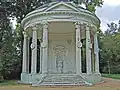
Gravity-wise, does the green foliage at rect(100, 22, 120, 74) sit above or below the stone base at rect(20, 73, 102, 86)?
above

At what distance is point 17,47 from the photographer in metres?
35.6

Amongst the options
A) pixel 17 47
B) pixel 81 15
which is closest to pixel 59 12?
pixel 81 15

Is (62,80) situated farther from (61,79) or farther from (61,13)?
(61,13)

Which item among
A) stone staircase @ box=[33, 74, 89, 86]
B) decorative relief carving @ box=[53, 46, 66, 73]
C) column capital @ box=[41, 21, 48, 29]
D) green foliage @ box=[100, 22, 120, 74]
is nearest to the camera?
stone staircase @ box=[33, 74, 89, 86]

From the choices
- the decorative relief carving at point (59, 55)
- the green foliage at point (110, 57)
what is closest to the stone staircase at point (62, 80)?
the decorative relief carving at point (59, 55)

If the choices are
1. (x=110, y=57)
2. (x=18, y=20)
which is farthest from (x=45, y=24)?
(x=110, y=57)

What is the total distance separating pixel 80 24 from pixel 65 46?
6.47 m

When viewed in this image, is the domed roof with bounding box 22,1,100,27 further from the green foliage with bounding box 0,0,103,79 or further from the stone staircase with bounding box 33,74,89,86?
the green foliage with bounding box 0,0,103,79

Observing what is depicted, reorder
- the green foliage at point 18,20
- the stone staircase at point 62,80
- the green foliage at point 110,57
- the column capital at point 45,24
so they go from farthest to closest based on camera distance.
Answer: the green foliage at point 110,57 < the green foliage at point 18,20 < the column capital at point 45,24 < the stone staircase at point 62,80

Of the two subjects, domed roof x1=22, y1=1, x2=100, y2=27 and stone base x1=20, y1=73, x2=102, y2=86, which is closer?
stone base x1=20, y1=73, x2=102, y2=86

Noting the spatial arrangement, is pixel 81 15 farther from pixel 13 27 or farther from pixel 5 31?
pixel 13 27

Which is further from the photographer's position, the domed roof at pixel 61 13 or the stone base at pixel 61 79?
the domed roof at pixel 61 13

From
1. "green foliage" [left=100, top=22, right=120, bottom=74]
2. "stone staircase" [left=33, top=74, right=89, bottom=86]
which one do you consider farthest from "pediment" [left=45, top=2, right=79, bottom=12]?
"green foliage" [left=100, top=22, right=120, bottom=74]

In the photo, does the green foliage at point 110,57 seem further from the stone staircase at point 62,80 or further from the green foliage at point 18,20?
the stone staircase at point 62,80
